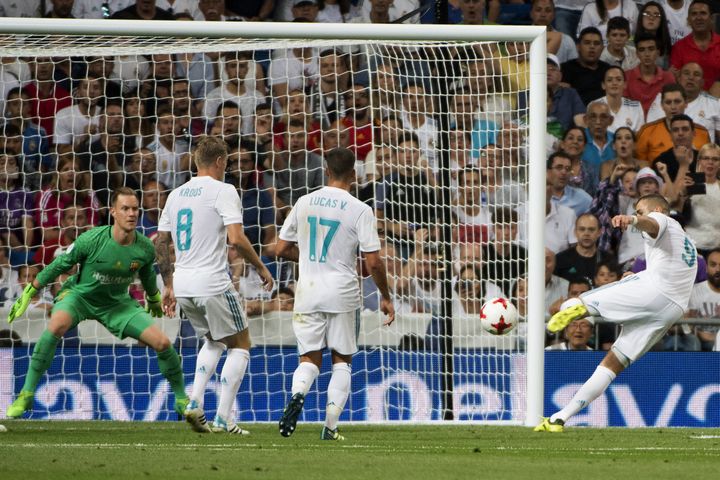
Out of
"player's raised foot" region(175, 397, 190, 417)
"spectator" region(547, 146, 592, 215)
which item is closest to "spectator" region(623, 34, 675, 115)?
"spectator" region(547, 146, 592, 215)

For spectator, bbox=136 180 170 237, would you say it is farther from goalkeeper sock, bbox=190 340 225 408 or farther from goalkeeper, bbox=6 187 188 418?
goalkeeper sock, bbox=190 340 225 408

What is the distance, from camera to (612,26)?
46.0 ft

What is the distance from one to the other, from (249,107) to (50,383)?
10.5 feet

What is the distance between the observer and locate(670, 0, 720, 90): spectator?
14.2 metres

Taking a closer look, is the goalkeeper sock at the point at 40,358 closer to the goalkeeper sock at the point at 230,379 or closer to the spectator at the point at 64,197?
the goalkeeper sock at the point at 230,379

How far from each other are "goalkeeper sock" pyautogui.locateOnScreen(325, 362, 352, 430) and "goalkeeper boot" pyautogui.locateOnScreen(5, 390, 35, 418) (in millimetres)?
2299

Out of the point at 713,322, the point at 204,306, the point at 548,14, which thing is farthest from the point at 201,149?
the point at 548,14

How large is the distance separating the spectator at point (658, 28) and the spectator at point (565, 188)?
190 cm

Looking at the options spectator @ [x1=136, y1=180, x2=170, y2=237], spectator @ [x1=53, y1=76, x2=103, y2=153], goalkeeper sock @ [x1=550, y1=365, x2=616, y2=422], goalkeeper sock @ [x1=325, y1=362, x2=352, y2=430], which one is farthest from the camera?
spectator @ [x1=53, y1=76, x2=103, y2=153]

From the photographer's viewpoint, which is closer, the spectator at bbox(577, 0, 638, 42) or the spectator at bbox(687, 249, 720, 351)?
the spectator at bbox(687, 249, 720, 351)

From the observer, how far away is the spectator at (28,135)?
39.6 feet

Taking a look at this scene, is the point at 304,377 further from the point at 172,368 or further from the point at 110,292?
the point at 110,292

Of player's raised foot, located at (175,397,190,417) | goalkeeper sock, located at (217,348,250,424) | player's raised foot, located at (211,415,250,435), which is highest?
goalkeeper sock, located at (217,348,250,424)

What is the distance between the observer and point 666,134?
1354 centimetres
